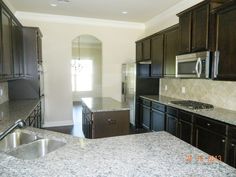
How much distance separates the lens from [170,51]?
396 cm

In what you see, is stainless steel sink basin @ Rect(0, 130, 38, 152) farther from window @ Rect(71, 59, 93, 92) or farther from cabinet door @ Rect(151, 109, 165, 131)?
window @ Rect(71, 59, 93, 92)

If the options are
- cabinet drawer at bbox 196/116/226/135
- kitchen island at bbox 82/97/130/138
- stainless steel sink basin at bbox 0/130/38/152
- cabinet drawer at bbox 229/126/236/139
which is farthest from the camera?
kitchen island at bbox 82/97/130/138

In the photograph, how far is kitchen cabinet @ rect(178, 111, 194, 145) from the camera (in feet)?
9.71

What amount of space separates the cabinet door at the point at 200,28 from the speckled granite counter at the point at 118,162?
1.96 metres

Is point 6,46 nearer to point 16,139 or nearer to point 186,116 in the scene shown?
point 16,139

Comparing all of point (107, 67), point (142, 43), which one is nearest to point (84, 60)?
point (107, 67)

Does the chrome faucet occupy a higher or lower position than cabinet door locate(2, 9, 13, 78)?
lower

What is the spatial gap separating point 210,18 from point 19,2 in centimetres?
384

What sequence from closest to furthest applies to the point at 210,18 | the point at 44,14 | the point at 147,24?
the point at 210,18, the point at 44,14, the point at 147,24

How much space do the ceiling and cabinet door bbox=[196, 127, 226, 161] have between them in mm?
2829

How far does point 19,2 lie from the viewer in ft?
13.7

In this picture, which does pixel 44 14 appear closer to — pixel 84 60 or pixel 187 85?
pixel 187 85

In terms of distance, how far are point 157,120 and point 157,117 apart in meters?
0.07

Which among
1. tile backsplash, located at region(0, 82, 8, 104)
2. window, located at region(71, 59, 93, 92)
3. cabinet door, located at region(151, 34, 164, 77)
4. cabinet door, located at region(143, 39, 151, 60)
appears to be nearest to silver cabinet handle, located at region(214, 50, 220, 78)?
cabinet door, located at region(151, 34, 164, 77)
